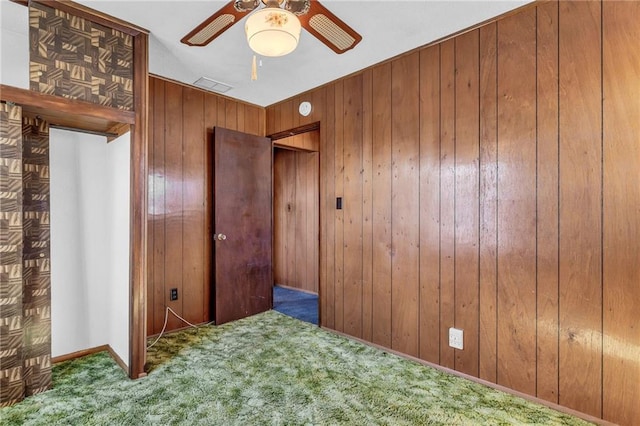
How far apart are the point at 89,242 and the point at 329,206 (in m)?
2.13

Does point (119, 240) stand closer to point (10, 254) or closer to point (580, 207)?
point (10, 254)

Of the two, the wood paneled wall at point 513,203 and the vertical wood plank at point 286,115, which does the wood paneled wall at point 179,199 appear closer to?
the vertical wood plank at point 286,115

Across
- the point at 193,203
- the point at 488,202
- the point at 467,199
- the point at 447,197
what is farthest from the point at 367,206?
the point at 193,203

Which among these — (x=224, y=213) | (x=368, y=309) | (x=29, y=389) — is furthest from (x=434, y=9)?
(x=29, y=389)

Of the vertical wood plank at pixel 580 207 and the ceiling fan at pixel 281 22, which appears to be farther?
the vertical wood plank at pixel 580 207

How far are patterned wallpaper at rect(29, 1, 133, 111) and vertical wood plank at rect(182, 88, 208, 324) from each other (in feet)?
3.55

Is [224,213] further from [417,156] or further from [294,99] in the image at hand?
[417,156]

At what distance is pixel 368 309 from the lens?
3020mm

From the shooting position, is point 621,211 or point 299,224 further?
point 299,224

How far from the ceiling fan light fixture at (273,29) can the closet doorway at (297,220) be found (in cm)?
309

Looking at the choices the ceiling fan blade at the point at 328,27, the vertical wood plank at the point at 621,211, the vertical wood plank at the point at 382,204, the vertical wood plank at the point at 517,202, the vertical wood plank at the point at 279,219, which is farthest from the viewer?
the vertical wood plank at the point at 279,219

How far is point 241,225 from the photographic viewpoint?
149 inches

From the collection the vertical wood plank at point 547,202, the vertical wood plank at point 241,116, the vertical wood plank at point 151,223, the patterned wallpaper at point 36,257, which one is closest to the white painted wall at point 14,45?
the patterned wallpaper at point 36,257

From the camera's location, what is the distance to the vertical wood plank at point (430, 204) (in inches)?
101
